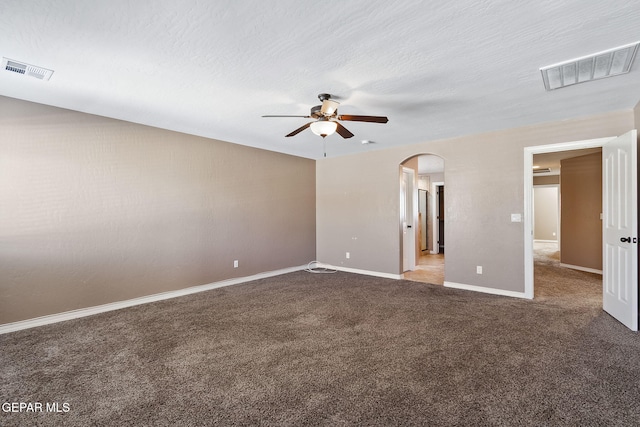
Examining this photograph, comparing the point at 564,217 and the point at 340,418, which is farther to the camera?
the point at 564,217

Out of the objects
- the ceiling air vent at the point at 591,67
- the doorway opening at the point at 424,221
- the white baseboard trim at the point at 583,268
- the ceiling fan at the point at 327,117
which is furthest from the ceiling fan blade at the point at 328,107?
the white baseboard trim at the point at 583,268

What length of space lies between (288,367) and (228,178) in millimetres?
3652

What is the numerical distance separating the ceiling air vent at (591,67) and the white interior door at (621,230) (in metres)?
0.83

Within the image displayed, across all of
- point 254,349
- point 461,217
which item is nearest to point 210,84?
point 254,349

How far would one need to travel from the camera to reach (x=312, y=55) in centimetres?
240

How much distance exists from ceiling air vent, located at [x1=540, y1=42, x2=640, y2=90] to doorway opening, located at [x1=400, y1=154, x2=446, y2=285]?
104 inches

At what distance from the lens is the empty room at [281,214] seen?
1938 mm

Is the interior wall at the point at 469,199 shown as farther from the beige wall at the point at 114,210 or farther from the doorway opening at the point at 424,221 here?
the beige wall at the point at 114,210

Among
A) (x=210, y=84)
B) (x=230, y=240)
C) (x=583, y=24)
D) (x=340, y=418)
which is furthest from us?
(x=230, y=240)

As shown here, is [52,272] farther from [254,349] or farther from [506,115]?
[506,115]

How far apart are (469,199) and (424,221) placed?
4222mm

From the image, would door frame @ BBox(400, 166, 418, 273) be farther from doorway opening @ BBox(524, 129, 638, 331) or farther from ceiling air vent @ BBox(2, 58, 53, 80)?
ceiling air vent @ BBox(2, 58, 53, 80)

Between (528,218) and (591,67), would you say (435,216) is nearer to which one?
(528,218)

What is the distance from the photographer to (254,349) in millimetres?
2693
